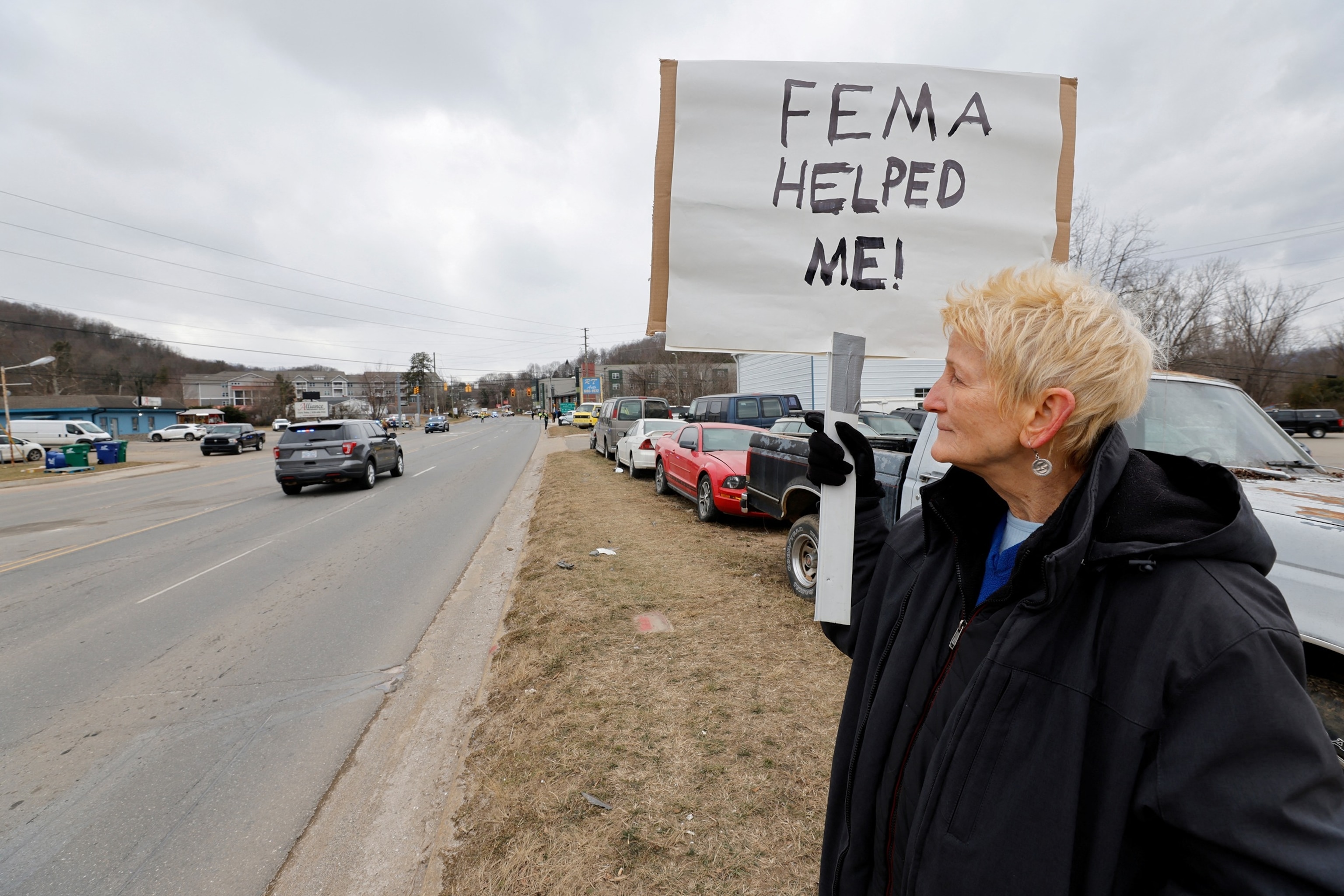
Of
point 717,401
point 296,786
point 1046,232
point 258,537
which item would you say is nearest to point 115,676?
point 296,786

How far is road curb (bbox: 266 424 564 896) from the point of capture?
252 cm

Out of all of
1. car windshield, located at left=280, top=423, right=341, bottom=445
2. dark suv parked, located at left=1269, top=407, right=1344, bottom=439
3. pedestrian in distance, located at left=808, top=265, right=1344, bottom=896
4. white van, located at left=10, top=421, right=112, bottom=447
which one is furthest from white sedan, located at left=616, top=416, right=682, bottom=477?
white van, located at left=10, top=421, right=112, bottom=447

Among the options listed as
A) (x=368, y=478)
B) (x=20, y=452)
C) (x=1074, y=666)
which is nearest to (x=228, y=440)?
(x=20, y=452)

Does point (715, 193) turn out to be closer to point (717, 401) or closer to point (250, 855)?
point (250, 855)

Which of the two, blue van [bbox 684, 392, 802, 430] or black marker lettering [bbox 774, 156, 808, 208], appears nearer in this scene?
black marker lettering [bbox 774, 156, 808, 208]

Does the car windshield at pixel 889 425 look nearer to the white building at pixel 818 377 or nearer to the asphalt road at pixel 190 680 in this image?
the asphalt road at pixel 190 680

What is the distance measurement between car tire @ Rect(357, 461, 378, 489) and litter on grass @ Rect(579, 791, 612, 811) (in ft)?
43.3

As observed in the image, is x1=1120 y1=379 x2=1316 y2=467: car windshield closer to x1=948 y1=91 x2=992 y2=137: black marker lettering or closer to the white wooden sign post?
the white wooden sign post

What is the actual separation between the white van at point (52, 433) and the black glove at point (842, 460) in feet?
141

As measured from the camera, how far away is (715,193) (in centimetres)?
200

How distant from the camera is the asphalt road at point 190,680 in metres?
2.75

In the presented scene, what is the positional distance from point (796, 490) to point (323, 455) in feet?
38.6

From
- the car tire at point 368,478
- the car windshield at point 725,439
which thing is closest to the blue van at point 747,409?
the car windshield at point 725,439

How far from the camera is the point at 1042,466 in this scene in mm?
1241
